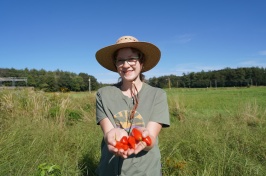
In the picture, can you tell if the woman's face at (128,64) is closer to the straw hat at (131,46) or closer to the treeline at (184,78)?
the straw hat at (131,46)

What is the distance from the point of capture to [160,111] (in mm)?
1692

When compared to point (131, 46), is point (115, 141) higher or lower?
lower

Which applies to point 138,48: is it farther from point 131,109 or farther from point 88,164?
point 88,164

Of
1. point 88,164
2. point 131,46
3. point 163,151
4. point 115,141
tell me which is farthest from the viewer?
point 163,151

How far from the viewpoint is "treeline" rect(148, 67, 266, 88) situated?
68969mm

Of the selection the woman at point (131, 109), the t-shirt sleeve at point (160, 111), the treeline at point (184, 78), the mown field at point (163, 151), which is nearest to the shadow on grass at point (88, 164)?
the mown field at point (163, 151)

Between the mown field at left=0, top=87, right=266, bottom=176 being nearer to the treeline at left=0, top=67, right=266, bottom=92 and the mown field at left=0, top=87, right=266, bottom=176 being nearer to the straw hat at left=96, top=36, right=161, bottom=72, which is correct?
the straw hat at left=96, top=36, right=161, bottom=72

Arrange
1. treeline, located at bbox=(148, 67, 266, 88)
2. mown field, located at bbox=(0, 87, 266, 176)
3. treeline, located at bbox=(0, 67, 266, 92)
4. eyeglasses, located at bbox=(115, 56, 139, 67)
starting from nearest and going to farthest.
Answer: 1. eyeglasses, located at bbox=(115, 56, 139, 67)
2. mown field, located at bbox=(0, 87, 266, 176)
3. treeline, located at bbox=(0, 67, 266, 92)
4. treeline, located at bbox=(148, 67, 266, 88)

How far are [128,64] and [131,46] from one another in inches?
5.8

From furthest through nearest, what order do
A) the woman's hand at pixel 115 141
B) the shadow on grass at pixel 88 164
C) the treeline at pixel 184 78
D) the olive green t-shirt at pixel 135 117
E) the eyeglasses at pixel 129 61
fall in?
the treeline at pixel 184 78
the shadow on grass at pixel 88 164
the eyeglasses at pixel 129 61
the olive green t-shirt at pixel 135 117
the woman's hand at pixel 115 141

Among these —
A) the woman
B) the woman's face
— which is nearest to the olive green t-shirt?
the woman

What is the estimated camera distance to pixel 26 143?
12.9 ft

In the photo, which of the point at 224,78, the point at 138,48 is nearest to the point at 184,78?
the point at 224,78

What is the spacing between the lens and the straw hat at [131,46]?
1.76 meters
